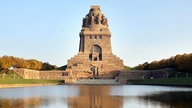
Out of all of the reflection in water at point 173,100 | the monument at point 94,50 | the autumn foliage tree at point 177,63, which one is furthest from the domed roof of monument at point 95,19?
the reflection in water at point 173,100

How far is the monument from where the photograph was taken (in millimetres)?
87863

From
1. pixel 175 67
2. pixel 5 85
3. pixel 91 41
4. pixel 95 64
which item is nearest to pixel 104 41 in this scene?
pixel 91 41

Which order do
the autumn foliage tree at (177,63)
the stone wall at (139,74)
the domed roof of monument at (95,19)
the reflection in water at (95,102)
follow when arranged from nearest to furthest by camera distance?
the reflection in water at (95,102) → the autumn foliage tree at (177,63) → the stone wall at (139,74) → the domed roof of monument at (95,19)

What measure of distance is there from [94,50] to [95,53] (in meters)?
1.78

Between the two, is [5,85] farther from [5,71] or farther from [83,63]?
[83,63]

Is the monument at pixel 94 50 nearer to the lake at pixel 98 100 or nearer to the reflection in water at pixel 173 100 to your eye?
the lake at pixel 98 100

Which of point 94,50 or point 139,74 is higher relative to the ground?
point 94,50

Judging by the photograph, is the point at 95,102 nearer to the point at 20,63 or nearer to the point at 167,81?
the point at 167,81

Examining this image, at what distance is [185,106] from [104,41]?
77.9 m

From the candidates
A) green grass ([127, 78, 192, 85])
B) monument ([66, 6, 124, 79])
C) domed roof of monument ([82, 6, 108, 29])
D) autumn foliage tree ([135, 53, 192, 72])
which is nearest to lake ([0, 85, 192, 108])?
green grass ([127, 78, 192, 85])

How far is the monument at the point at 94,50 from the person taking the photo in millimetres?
87863

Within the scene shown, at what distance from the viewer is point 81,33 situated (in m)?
96.9

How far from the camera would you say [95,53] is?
311 feet

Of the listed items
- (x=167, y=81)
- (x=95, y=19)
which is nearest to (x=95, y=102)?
(x=167, y=81)
